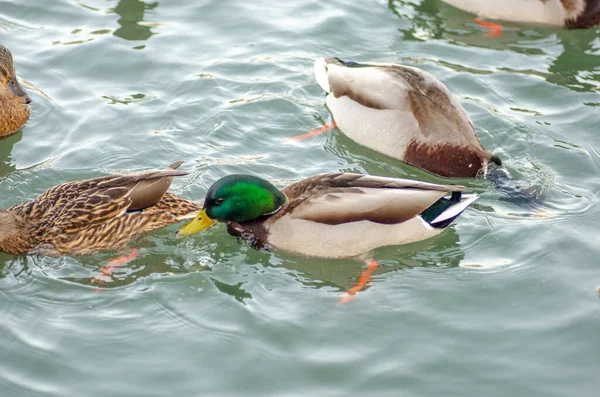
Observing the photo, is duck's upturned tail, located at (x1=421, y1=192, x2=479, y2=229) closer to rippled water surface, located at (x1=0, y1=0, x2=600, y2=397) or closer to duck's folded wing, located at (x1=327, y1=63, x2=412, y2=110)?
rippled water surface, located at (x1=0, y1=0, x2=600, y2=397)

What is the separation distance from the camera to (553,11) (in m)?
10.4

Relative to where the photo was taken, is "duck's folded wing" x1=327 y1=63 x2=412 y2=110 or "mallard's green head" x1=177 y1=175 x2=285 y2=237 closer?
"mallard's green head" x1=177 y1=175 x2=285 y2=237

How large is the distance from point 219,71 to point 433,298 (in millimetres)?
4103

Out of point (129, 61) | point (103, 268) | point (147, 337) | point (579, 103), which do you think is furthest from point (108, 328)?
point (579, 103)

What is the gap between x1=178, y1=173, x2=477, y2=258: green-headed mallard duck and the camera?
6773 mm

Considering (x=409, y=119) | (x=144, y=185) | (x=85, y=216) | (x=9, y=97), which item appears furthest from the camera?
(x=9, y=97)

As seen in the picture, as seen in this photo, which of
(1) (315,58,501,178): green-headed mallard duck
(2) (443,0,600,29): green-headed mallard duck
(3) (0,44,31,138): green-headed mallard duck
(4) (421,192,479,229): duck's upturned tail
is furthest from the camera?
(2) (443,0,600,29): green-headed mallard duck

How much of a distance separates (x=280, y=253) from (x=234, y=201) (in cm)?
53

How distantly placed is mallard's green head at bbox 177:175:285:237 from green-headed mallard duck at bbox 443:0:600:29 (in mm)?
4830

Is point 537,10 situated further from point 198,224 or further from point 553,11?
point 198,224

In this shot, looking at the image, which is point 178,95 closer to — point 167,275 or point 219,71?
point 219,71

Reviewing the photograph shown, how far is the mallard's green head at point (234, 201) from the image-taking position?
6773 millimetres

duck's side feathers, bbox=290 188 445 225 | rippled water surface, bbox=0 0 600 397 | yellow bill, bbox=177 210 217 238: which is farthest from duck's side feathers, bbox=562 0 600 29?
yellow bill, bbox=177 210 217 238

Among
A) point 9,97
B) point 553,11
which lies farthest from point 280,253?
point 553,11
